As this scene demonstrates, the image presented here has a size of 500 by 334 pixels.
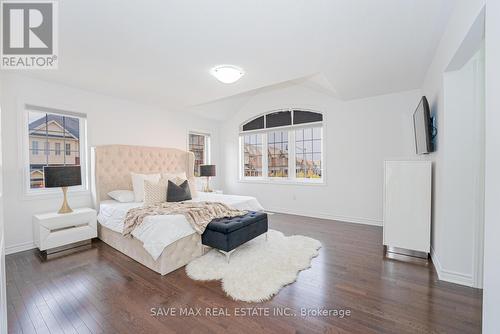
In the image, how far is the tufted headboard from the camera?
152 inches

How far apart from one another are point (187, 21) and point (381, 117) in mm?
3778

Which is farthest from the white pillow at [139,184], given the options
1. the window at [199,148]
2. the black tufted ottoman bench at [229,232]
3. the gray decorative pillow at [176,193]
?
the window at [199,148]

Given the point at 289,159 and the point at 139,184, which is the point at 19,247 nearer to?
the point at 139,184

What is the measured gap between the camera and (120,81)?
358 centimetres

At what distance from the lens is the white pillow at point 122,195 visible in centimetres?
377

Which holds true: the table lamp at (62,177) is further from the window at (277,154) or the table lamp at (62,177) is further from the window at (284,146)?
the window at (277,154)

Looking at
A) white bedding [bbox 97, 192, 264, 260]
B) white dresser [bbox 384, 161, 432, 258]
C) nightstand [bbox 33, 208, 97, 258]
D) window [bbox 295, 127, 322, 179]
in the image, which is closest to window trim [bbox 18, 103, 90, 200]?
nightstand [bbox 33, 208, 97, 258]

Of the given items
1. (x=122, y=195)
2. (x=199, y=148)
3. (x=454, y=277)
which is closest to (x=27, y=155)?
(x=122, y=195)

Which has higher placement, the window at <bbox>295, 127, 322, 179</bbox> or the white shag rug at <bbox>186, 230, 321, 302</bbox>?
the window at <bbox>295, 127, 322, 179</bbox>

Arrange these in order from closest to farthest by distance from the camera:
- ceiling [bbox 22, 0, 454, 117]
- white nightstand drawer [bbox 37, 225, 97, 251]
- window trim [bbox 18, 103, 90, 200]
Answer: ceiling [bbox 22, 0, 454, 117] < white nightstand drawer [bbox 37, 225, 97, 251] < window trim [bbox 18, 103, 90, 200]

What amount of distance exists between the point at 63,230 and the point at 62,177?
2.50 feet

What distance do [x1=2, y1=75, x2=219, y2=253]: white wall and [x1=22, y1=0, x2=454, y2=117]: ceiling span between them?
0.25 meters

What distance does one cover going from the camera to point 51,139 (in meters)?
3.64

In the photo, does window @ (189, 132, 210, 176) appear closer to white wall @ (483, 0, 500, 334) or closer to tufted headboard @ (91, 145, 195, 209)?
tufted headboard @ (91, 145, 195, 209)
